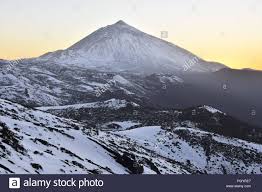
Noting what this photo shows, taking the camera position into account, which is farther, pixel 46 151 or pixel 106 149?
pixel 106 149

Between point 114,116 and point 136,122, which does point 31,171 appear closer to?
point 136,122

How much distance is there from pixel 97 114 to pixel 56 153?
4766 inches

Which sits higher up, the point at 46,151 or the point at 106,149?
the point at 46,151
